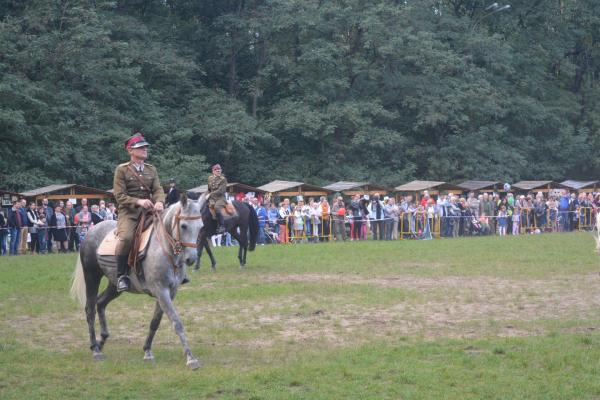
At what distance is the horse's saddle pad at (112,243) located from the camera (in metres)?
11.9

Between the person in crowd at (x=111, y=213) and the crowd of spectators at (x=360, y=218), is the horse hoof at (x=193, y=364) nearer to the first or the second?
the crowd of spectators at (x=360, y=218)

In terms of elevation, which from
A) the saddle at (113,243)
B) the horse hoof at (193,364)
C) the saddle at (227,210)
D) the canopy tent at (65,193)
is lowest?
the horse hoof at (193,364)

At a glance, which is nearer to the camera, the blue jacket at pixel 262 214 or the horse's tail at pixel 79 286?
the horse's tail at pixel 79 286

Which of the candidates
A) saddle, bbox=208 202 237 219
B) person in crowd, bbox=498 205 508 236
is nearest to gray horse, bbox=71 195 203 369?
saddle, bbox=208 202 237 219

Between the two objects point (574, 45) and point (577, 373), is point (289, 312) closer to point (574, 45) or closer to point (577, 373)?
point (577, 373)

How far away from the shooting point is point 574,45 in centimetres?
6944

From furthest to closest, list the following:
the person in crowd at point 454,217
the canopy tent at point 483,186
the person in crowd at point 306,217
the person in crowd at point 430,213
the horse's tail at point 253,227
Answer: the canopy tent at point 483,186, the person in crowd at point 454,217, the person in crowd at point 430,213, the person in crowd at point 306,217, the horse's tail at point 253,227

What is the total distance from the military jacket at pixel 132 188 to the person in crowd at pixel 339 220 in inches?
1071

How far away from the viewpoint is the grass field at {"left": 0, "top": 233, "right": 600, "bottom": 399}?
9.83 m

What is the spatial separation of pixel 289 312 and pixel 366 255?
12.9 metres

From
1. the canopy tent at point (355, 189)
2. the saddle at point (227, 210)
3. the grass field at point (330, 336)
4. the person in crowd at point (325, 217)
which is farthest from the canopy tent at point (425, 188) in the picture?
the saddle at point (227, 210)

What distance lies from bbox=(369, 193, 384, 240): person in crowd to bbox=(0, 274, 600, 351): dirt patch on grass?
21.0m

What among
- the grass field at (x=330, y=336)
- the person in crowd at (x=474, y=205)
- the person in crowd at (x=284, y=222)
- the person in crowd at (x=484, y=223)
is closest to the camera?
the grass field at (x=330, y=336)

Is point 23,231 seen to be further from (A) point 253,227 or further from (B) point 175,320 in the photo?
(B) point 175,320
